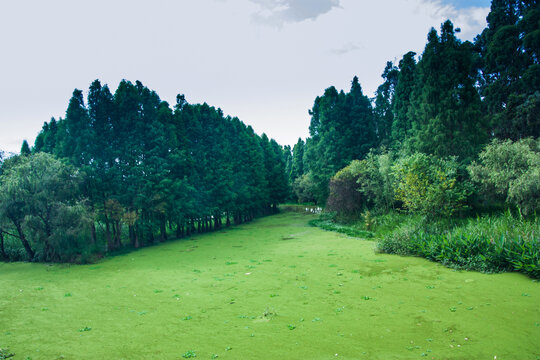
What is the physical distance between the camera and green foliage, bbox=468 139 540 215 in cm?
1438

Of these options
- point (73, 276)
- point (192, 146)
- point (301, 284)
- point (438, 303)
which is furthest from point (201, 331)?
point (192, 146)

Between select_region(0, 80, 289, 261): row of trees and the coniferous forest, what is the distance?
0.10 metres

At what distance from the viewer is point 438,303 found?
9.02m

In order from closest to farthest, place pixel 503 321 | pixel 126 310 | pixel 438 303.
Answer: pixel 503 321 → pixel 438 303 → pixel 126 310

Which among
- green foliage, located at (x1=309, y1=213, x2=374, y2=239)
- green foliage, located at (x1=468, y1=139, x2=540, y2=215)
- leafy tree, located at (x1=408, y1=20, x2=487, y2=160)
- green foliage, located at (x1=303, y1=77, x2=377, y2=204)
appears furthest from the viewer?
green foliage, located at (x1=303, y1=77, x2=377, y2=204)

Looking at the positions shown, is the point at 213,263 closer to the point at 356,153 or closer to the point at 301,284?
the point at 301,284

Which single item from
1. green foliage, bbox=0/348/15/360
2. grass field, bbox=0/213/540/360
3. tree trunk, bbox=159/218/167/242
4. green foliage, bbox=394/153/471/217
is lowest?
grass field, bbox=0/213/540/360

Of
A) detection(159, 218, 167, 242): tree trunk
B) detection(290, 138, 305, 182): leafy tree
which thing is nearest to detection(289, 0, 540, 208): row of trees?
detection(159, 218, 167, 242): tree trunk

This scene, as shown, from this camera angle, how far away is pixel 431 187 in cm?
1764

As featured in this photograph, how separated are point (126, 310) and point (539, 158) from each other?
19.0 metres

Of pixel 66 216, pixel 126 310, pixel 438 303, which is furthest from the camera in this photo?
pixel 66 216

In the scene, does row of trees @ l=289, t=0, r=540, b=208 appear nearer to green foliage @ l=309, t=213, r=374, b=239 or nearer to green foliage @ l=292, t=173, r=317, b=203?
green foliage @ l=309, t=213, r=374, b=239

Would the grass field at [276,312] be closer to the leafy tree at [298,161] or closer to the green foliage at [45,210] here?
the green foliage at [45,210]

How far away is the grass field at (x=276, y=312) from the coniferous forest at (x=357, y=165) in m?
3.21
